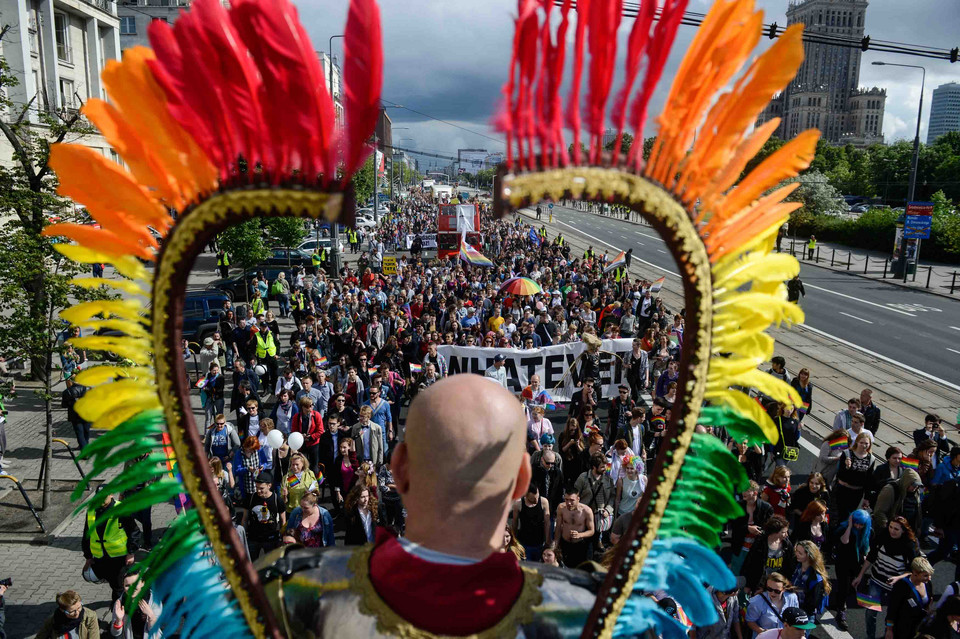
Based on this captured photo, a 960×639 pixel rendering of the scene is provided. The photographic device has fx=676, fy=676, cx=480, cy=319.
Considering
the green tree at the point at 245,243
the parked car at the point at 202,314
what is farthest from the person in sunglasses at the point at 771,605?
the green tree at the point at 245,243

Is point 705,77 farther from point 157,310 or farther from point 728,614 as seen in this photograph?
point 728,614

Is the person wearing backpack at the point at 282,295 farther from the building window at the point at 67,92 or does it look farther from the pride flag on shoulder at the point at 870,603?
the building window at the point at 67,92

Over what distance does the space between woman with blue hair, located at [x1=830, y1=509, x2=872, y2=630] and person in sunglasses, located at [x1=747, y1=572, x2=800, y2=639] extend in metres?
1.94

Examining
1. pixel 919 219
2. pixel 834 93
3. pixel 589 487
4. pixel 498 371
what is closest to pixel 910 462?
pixel 589 487

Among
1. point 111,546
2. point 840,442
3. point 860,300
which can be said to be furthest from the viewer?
point 860,300

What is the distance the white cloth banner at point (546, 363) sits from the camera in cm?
1162

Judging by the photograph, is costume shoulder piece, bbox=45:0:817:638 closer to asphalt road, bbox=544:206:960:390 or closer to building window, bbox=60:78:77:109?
asphalt road, bbox=544:206:960:390

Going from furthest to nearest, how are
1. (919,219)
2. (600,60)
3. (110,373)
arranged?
(919,219), (110,373), (600,60)

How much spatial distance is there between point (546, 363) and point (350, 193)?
1019 cm

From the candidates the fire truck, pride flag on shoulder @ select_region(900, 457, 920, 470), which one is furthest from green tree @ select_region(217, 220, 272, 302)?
pride flag on shoulder @ select_region(900, 457, 920, 470)

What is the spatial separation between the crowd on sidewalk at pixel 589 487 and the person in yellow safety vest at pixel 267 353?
41 mm

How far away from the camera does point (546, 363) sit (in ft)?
38.5

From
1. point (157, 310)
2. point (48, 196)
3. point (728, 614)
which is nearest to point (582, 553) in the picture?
point (728, 614)

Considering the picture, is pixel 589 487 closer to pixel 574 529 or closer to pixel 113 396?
pixel 574 529
